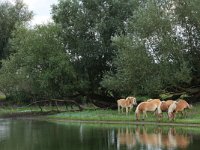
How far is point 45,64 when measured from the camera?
44406 millimetres

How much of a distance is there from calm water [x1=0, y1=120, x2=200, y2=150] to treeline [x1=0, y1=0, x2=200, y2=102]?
849 cm

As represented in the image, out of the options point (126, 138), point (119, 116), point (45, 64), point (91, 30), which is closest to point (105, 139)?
point (126, 138)

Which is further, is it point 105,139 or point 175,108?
point 175,108

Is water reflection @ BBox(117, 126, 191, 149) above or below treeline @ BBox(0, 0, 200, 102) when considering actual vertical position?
below

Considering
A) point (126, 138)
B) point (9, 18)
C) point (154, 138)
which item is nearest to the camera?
point (154, 138)

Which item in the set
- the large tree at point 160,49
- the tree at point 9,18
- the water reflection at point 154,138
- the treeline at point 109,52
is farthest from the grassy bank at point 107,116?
the tree at point 9,18

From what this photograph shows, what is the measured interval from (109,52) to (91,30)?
2851mm

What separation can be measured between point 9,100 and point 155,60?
28252 millimetres

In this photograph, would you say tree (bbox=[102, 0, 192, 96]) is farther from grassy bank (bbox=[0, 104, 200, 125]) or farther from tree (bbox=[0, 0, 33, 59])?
tree (bbox=[0, 0, 33, 59])

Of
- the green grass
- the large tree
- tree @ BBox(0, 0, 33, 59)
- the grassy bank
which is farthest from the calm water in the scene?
tree @ BBox(0, 0, 33, 59)

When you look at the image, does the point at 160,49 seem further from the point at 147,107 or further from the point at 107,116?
the point at 107,116

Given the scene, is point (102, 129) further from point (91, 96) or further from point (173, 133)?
Answer: point (91, 96)

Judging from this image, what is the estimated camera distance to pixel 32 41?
44469 mm

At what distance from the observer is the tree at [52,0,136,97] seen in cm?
4250
